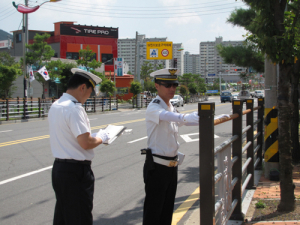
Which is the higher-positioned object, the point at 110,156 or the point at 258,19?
Result: the point at 258,19

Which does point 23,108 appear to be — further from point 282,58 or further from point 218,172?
point 218,172

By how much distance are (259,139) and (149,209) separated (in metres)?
4.26

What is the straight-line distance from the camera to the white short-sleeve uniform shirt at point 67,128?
111 inches

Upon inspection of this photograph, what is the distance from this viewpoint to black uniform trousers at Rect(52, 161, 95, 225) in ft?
9.35

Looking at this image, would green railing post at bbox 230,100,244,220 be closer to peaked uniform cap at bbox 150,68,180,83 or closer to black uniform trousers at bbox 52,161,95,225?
peaked uniform cap at bbox 150,68,180,83

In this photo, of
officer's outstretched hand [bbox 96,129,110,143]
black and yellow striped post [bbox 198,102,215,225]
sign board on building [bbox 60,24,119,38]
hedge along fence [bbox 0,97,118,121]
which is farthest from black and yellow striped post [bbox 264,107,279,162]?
sign board on building [bbox 60,24,119,38]

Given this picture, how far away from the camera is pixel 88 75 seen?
305cm

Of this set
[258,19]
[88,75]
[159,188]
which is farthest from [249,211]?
[88,75]

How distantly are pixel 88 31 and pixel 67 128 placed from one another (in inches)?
2769

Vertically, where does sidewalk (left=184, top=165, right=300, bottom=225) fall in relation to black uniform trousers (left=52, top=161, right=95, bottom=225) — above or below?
below

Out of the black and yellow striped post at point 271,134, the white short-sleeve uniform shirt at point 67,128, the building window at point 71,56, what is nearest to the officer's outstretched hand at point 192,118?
the white short-sleeve uniform shirt at point 67,128

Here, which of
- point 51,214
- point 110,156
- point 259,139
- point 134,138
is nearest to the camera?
point 51,214

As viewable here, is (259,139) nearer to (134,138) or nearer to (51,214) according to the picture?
(51,214)

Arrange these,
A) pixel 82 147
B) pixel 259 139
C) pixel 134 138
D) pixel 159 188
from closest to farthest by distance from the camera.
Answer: pixel 82 147, pixel 159 188, pixel 259 139, pixel 134 138
